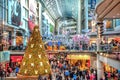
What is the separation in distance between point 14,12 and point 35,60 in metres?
33.4

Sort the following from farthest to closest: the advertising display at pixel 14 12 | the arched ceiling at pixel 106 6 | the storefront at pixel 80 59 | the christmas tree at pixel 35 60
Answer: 1. the advertising display at pixel 14 12
2. the storefront at pixel 80 59
3. the arched ceiling at pixel 106 6
4. the christmas tree at pixel 35 60

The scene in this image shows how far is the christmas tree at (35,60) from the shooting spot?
34.2 ft

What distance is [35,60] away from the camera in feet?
34.3

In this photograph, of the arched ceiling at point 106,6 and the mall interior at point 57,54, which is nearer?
the mall interior at point 57,54

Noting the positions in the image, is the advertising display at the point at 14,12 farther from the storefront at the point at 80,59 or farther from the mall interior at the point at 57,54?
the storefront at the point at 80,59

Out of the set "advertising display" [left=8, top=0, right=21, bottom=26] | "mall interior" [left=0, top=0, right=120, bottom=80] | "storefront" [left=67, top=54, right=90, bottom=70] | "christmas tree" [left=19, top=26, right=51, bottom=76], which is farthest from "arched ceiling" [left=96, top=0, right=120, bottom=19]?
"advertising display" [left=8, top=0, right=21, bottom=26]

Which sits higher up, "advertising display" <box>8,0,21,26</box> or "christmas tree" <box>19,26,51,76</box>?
"advertising display" <box>8,0,21,26</box>

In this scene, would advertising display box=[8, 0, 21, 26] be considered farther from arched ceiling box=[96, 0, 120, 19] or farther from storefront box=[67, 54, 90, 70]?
arched ceiling box=[96, 0, 120, 19]

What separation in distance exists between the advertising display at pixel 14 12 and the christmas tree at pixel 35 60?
98.1 feet

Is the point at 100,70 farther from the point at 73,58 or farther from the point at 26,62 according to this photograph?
the point at 26,62

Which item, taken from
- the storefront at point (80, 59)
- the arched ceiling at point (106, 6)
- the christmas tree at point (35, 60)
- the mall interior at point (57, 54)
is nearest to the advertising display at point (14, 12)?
the mall interior at point (57, 54)

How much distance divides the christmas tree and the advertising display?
29.9m

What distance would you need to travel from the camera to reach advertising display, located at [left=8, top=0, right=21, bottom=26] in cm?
4100

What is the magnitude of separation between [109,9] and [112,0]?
4.54 metres
